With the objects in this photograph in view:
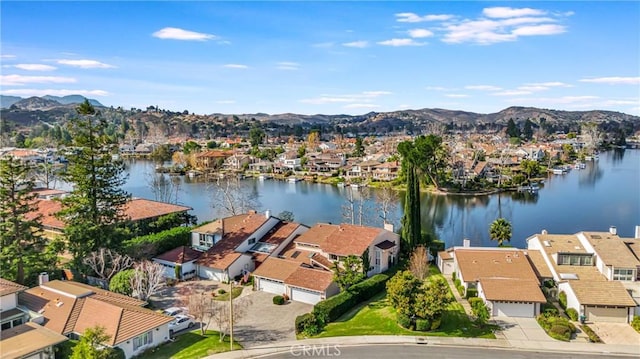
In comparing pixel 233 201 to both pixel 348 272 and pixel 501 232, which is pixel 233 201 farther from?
pixel 348 272

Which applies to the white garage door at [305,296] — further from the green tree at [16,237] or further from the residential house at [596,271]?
the green tree at [16,237]

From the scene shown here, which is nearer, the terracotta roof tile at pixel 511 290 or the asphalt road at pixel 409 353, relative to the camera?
the asphalt road at pixel 409 353

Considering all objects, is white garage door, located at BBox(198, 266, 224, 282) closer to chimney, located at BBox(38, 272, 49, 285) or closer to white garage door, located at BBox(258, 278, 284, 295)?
white garage door, located at BBox(258, 278, 284, 295)

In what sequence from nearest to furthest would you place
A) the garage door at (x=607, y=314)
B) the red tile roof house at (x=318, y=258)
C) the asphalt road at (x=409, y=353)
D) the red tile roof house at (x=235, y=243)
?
1. the asphalt road at (x=409, y=353)
2. the garage door at (x=607, y=314)
3. the red tile roof house at (x=318, y=258)
4. the red tile roof house at (x=235, y=243)

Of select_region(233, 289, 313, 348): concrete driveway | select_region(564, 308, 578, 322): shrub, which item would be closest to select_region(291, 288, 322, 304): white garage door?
select_region(233, 289, 313, 348): concrete driveway

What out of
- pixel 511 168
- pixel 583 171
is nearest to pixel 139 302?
pixel 511 168

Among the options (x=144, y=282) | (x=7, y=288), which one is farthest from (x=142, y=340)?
(x=7, y=288)

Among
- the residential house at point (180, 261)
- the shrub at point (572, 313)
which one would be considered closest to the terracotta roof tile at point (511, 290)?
the shrub at point (572, 313)
